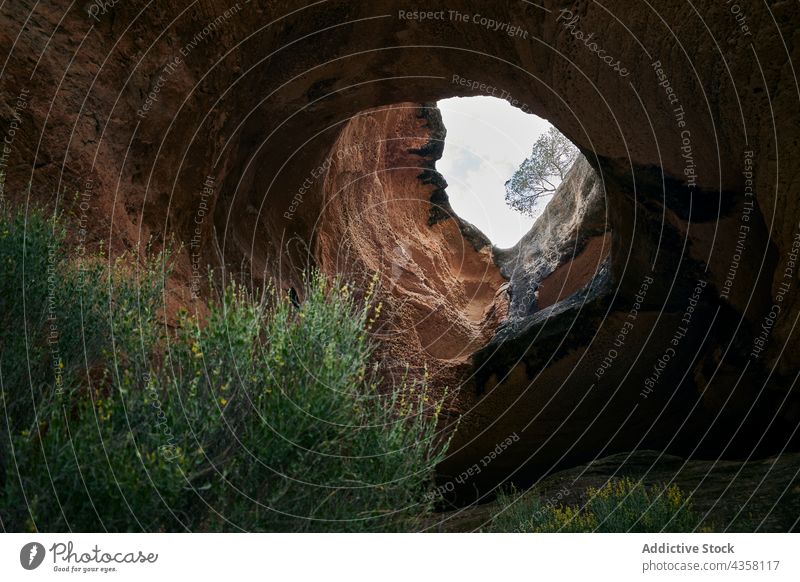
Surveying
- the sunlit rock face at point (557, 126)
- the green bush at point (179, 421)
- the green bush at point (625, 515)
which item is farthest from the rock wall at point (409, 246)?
the green bush at point (179, 421)

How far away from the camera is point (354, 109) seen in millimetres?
13141

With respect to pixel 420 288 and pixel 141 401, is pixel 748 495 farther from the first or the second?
pixel 420 288

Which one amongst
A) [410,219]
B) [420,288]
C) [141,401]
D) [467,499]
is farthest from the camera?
[410,219]

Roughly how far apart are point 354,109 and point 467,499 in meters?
9.69

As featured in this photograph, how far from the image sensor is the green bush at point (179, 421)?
4.30m

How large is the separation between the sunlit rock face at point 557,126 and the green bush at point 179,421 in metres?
2.39

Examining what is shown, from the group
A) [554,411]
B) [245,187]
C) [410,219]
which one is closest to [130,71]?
[245,187]

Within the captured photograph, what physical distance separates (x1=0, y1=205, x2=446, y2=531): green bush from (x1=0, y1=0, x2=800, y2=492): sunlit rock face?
2.39 meters

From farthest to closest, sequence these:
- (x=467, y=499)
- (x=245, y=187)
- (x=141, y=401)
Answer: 1. (x=467, y=499)
2. (x=245, y=187)
3. (x=141, y=401)

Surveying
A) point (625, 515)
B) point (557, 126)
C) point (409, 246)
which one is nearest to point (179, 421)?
point (625, 515)

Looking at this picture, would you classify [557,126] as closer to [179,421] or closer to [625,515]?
[625,515]

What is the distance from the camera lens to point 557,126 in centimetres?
1151

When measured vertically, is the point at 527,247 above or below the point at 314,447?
above
